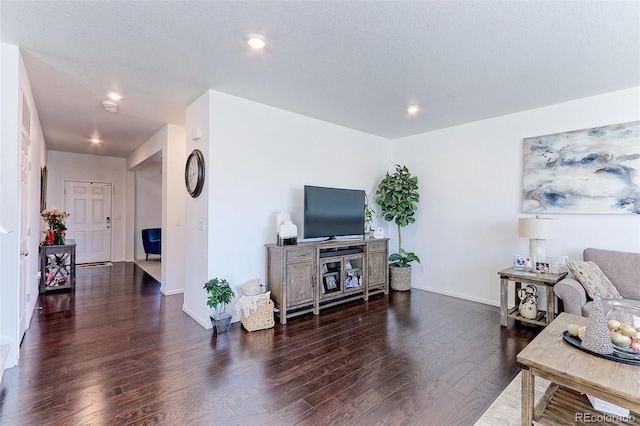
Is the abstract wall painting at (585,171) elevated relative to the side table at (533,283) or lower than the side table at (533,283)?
elevated

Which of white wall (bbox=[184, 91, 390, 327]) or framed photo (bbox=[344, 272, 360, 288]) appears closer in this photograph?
white wall (bbox=[184, 91, 390, 327])

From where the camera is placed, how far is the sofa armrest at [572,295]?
8.92 feet

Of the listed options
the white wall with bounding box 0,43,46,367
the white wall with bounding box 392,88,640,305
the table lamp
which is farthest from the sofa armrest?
the white wall with bounding box 0,43,46,367

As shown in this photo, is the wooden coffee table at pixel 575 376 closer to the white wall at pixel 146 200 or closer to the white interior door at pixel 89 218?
the white wall at pixel 146 200

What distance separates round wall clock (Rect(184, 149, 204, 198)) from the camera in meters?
3.47

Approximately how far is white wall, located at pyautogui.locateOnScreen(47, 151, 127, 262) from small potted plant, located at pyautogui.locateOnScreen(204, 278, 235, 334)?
565 cm

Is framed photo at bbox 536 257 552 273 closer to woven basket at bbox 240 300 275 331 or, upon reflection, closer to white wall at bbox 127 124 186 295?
woven basket at bbox 240 300 275 331

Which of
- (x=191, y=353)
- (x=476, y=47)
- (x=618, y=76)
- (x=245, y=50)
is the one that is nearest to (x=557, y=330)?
(x=476, y=47)

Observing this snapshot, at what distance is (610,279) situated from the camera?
3.03 m

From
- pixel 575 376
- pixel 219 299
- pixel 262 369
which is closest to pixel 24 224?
pixel 219 299

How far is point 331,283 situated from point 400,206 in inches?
66.7

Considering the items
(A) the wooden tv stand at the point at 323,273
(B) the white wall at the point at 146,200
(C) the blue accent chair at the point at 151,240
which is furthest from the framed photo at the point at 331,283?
(B) the white wall at the point at 146,200

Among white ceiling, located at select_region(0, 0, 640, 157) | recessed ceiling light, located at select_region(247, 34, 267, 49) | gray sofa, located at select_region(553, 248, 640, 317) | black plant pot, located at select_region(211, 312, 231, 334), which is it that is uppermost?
white ceiling, located at select_region(0, 0, 640, 157)

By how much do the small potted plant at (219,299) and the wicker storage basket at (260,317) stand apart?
18cm
